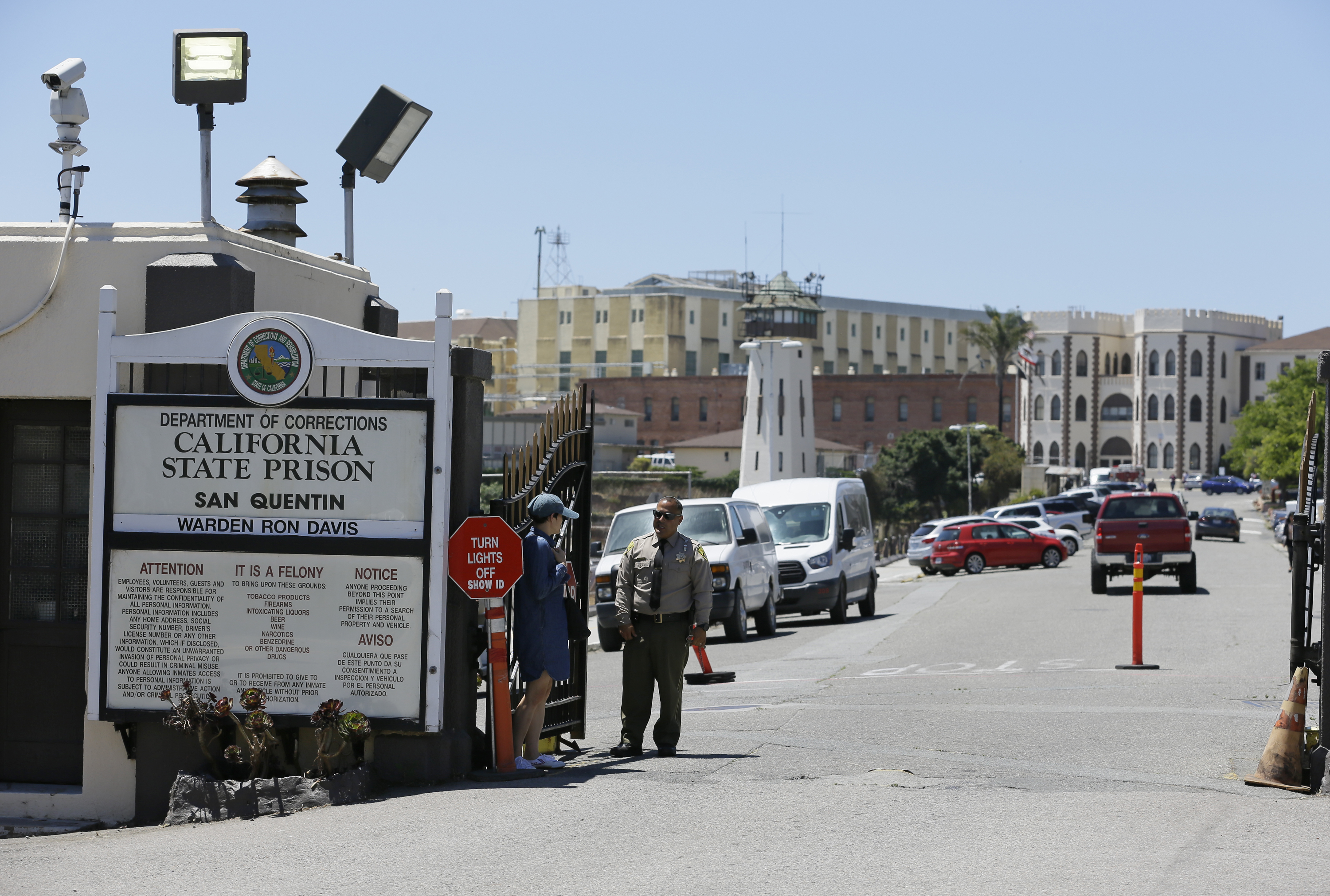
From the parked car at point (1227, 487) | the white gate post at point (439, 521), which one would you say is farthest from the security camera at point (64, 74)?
the parked car at point (1227, 487)

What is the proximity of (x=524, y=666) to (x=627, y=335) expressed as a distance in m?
131

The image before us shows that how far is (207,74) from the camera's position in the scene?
9781mm

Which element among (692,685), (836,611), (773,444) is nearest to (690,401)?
(773,444)

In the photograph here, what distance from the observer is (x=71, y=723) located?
32.1 feet

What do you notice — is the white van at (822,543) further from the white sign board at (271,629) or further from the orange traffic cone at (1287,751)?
the white sign board at (271,629)

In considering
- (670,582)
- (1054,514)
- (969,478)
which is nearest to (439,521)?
(670,582)

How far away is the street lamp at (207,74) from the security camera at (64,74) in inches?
31.6

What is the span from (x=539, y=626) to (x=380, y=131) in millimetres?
4578

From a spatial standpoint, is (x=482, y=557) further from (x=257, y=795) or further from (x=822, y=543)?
(x=822, y=543)

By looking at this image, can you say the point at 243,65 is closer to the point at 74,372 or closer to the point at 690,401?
the point at 74,372

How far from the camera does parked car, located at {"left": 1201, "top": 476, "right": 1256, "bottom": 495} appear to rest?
116 metres

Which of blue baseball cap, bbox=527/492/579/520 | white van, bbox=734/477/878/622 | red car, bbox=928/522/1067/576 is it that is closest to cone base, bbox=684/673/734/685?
blue baseball cap, bbox=527/492/579/520

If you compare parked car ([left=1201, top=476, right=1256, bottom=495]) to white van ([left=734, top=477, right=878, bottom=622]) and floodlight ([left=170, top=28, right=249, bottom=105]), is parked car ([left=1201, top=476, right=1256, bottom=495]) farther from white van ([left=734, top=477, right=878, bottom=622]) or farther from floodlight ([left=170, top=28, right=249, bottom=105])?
floodlight ([left=170, top=28, right=249, bottom=105])

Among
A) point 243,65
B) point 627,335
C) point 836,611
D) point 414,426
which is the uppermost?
point 627,335
